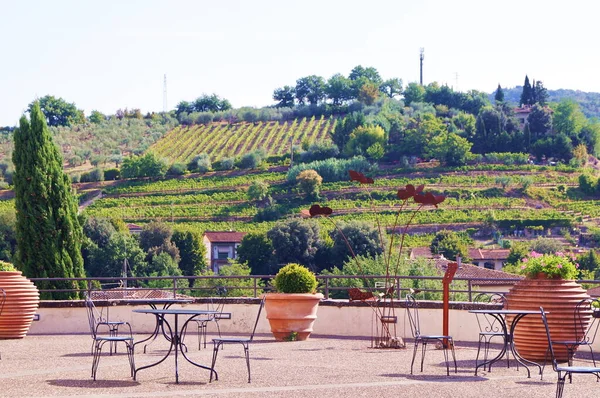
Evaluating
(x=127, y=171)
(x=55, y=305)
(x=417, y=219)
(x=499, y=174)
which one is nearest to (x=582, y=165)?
(x=499, y=174)

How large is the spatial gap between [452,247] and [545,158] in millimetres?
38923

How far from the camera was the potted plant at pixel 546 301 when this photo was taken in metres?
9.80

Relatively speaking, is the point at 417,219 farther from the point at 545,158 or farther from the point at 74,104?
the point at 74,104

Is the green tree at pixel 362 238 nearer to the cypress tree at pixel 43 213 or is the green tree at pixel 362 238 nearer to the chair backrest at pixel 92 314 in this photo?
the cypress tree at pixel 43 213

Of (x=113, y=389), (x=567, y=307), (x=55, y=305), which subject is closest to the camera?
(x=113, y=389)

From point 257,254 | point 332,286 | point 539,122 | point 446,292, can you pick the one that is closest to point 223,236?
point 257,254

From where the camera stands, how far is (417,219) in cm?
8388

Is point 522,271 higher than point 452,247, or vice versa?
point 522,271

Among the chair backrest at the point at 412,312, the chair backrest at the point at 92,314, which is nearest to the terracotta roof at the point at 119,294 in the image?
the chair backrest at the point at 92,314

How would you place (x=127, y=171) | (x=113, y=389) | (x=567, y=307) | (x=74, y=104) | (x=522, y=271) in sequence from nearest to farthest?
(x=113, y=389)
(x=567, y=307)
(x=522, y=271)
(x=127, y=171)
(x=74, y=104)

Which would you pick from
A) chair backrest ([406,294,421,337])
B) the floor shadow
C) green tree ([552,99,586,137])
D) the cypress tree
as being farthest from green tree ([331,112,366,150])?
the floor shadow

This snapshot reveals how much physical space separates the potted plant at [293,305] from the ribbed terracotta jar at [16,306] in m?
2.73

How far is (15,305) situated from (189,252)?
62.1 meters

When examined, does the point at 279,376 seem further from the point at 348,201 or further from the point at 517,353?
the point at 348,201
